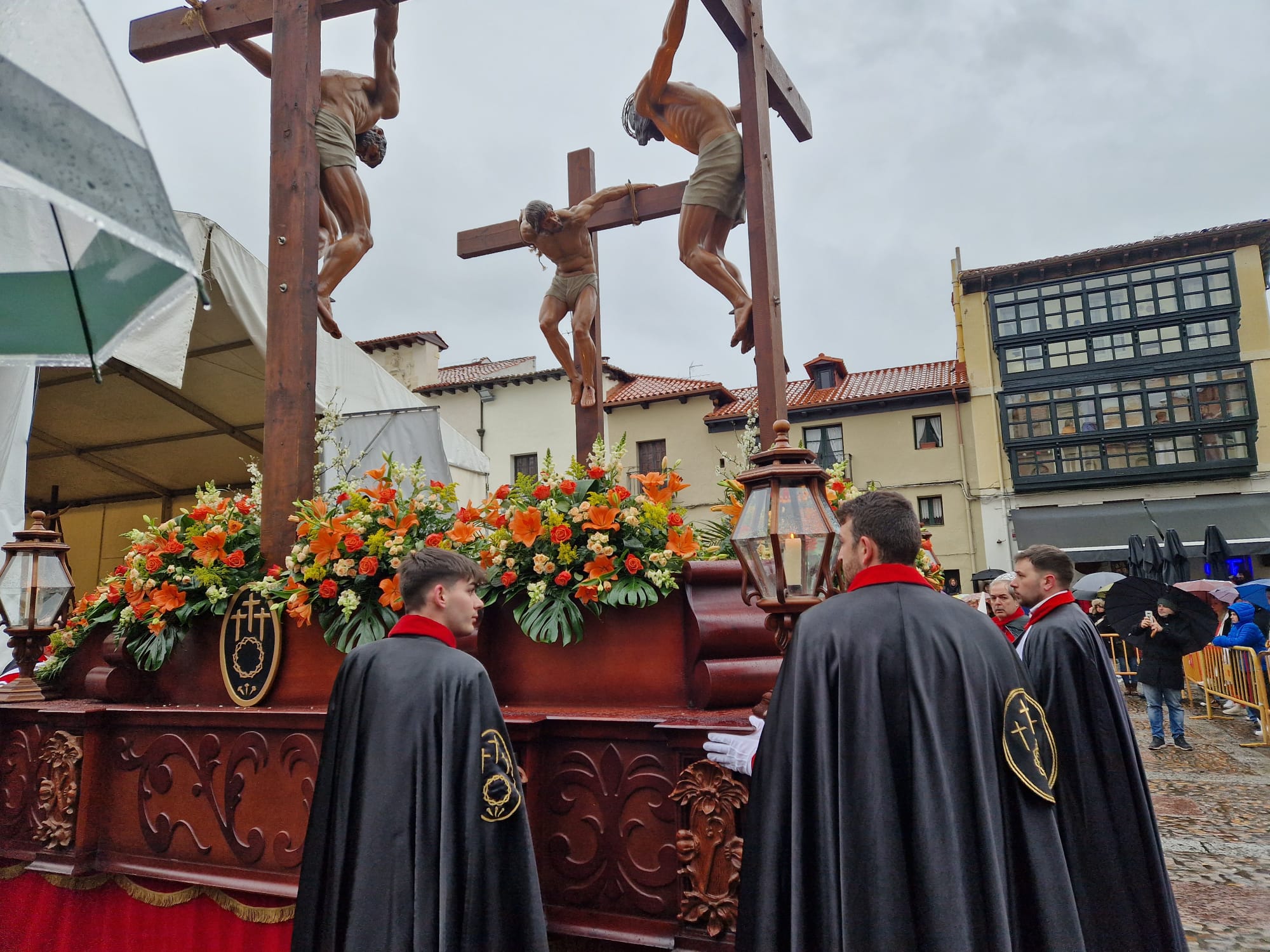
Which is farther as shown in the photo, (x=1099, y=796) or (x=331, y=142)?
(x=331, y=142)

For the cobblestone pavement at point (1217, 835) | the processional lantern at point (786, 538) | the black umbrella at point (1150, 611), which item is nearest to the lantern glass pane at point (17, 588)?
the processional lantern at point (786, 538)

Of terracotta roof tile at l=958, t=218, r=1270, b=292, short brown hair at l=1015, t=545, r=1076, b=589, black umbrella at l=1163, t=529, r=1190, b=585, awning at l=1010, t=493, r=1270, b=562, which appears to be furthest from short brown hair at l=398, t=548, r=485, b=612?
terracotta roof tile at l=958, t=218, r=1270, b=292

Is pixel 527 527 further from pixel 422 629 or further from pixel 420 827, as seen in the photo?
pixel 420 827

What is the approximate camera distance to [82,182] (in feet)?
4.01

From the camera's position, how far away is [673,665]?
131 inches

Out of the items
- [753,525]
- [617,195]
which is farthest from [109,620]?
[617,195]

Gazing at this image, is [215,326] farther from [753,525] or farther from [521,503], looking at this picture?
[753,525]

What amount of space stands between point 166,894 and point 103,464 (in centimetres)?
903

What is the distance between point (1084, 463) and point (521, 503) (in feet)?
96.2

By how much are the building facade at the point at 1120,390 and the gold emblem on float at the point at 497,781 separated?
87.3 ft

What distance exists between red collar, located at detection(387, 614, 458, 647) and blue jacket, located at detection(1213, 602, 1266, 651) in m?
12.2

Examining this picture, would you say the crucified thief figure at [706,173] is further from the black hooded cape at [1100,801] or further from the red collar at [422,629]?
the red collar at [422,629]

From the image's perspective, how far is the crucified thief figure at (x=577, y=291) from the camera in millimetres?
5562

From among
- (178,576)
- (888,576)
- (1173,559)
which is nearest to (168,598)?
(178,576)
